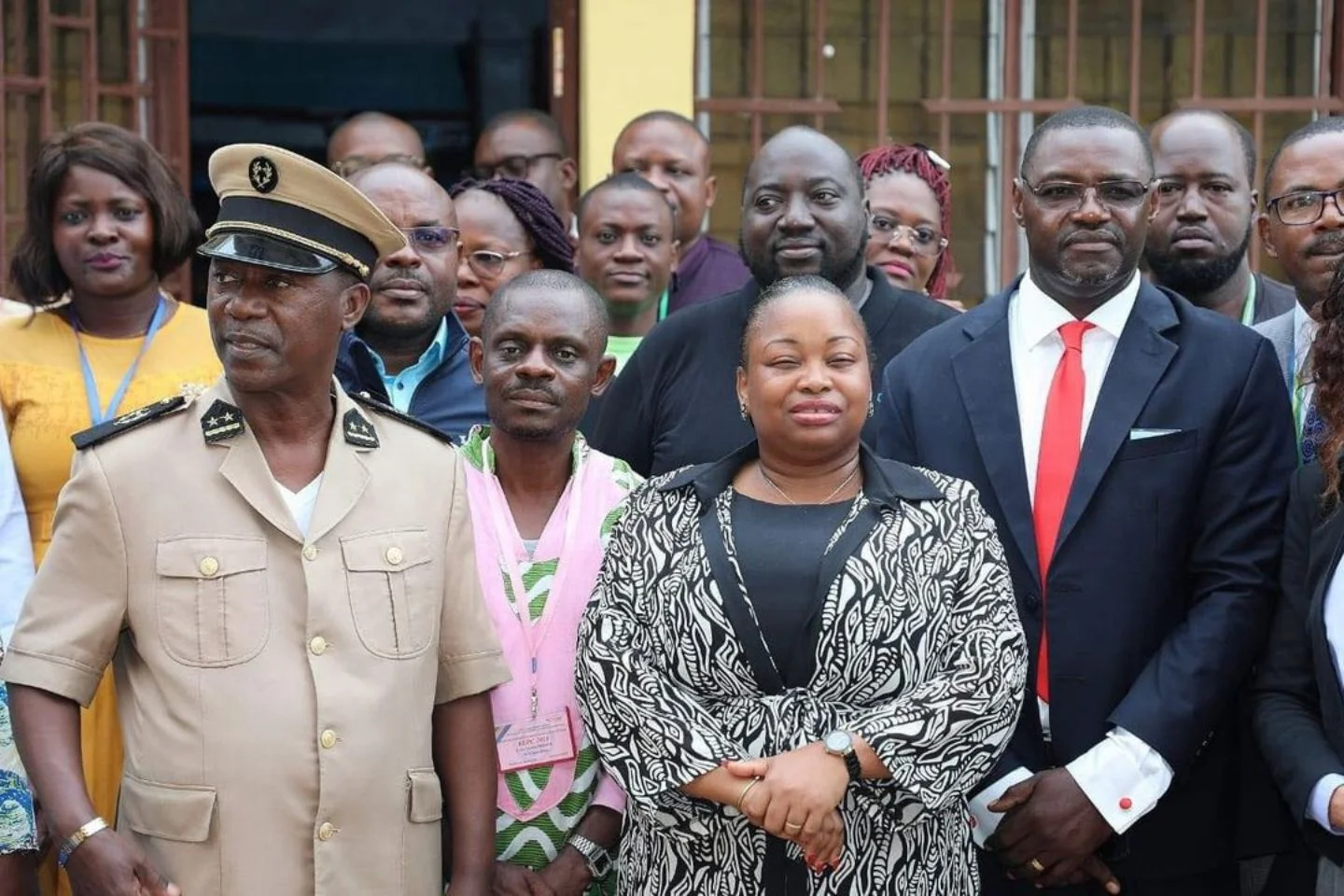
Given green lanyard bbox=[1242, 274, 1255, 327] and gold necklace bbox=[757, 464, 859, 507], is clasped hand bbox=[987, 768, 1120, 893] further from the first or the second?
green lanyard bbox=[1242, 274, 1255, 327]

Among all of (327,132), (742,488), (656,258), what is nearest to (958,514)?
(742,488)

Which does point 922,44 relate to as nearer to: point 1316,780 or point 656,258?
point 656,258

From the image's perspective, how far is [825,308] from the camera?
3711 millimetres

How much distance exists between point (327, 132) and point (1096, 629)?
741cm

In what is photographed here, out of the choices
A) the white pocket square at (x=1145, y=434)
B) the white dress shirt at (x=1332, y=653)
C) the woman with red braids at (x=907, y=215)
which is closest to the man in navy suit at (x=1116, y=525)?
the white pocket square at (x=1145, y=434)

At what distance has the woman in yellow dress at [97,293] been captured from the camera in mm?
4516

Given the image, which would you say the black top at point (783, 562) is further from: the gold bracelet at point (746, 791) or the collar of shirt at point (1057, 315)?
the collar of shirt at point (1057, 315)

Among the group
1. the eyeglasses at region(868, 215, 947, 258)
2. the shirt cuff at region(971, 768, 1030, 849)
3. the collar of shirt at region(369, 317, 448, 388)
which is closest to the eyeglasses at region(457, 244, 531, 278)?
the collar of shirt at region(369, 317, 448, 388)

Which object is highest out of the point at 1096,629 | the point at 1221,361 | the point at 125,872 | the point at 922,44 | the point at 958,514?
the point at 922,44

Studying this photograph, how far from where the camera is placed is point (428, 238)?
16.0ft

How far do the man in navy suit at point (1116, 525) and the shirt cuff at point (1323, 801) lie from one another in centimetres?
31

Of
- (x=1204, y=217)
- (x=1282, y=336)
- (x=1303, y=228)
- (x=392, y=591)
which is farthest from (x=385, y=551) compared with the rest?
(x=1204, y=217)

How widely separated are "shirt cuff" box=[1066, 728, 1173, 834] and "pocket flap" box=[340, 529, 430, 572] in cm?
139

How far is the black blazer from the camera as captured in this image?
359 cm
